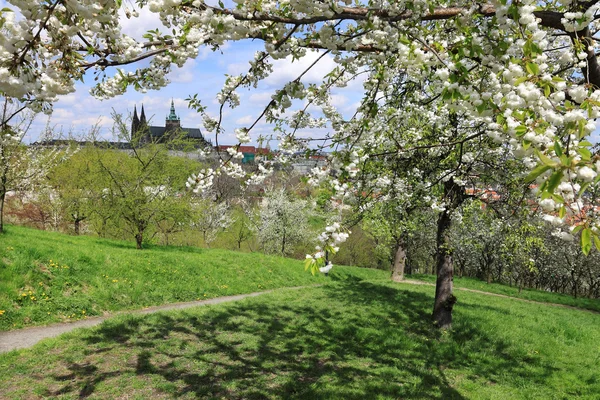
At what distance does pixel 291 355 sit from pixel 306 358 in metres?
0.28

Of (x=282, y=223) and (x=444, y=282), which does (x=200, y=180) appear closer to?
(x=444, y=282)

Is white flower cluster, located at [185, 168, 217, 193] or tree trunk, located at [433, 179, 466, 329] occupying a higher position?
white flower cluster, located at [185, 168, 217, 193]

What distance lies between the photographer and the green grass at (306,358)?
17.5 ft

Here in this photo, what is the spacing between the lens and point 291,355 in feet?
22.1

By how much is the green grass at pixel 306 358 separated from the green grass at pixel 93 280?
180 cm

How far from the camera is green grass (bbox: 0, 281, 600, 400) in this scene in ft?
17.5

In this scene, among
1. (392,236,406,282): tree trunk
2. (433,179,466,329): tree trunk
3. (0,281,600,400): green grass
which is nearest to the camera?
(0,281,600,400): green grass

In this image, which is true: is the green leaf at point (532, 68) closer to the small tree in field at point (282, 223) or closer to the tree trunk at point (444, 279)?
the tree trunk at point (444, 279)

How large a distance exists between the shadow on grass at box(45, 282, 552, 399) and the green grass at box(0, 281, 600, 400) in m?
0.02

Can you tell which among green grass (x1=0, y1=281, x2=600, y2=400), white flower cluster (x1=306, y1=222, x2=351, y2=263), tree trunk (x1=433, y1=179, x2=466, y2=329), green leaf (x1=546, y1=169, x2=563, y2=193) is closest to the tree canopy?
green leaf (x1=546, y1=169, x2=563, y2=193)

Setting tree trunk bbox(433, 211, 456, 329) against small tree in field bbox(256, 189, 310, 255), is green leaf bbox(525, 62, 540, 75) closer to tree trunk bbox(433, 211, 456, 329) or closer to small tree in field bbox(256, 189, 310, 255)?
tree trunk bbox(433, 211, 456, 329)

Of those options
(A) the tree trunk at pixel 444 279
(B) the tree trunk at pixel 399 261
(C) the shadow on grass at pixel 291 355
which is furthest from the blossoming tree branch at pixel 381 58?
(B) the tree trunk at pixel 399 261

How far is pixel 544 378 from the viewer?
21.4 ft

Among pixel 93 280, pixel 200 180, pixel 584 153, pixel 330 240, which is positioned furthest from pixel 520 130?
pixel 93 280
